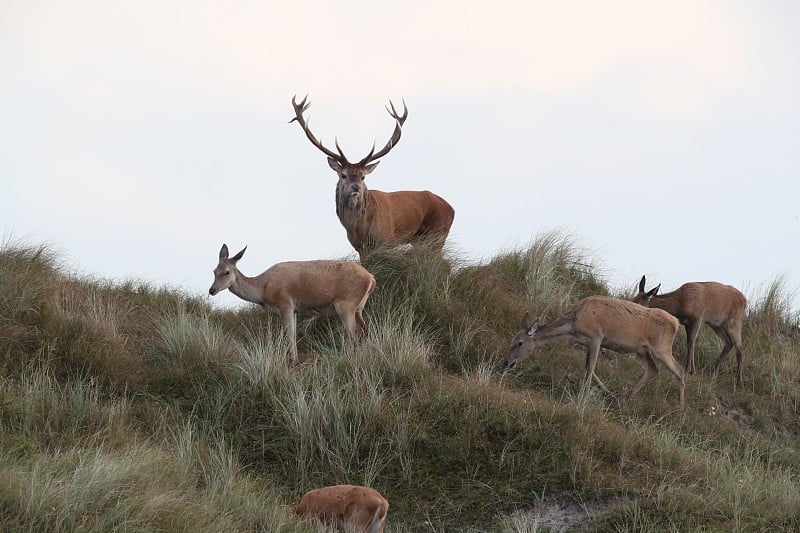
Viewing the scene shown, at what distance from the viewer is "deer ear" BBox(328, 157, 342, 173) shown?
1792 centimetres

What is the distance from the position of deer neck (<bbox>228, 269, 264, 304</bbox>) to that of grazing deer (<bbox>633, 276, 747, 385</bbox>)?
5457 mm

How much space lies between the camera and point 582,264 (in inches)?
770

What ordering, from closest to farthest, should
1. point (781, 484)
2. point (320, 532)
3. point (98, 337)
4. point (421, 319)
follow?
point (320, 532)
point (781, 484)
point (98, 337)
point (421, 319)

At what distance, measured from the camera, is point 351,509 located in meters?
10.1

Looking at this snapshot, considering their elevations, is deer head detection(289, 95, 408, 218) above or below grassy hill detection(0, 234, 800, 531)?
above

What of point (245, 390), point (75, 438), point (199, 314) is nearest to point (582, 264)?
point (199, 314)

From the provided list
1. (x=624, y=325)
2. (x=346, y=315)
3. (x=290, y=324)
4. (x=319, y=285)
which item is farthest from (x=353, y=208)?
(x=624, y=325)

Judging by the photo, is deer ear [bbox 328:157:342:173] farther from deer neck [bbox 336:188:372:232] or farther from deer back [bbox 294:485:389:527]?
deer back [bbox 294:485:389:527]

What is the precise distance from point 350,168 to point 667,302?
493 cm

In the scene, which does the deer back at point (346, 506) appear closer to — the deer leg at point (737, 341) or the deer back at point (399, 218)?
the deer back at point (399, 218)

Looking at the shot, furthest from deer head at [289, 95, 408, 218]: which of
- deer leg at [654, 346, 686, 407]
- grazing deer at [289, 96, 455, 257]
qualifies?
deer leg at [654, 346, 686, 407]

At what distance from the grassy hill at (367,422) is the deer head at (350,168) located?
114 centimetres

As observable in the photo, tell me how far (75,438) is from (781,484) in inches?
288

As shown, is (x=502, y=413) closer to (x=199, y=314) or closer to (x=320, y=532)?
(x=320, y=532)
